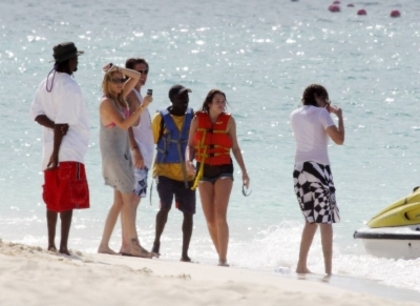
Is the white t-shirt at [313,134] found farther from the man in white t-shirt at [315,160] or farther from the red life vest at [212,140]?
the red life vest at [212,140]

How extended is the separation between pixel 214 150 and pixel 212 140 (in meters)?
0.08

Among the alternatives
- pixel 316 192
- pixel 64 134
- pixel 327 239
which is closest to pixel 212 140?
pixel 316 192

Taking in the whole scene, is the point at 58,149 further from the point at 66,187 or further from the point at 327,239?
the point at 327,239

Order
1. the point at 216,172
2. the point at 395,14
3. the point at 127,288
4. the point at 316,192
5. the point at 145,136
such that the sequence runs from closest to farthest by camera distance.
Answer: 1. the point at 127,288
2. the point at 316,192
3. the point at 145,136
4. the point at 216,172
5. the point at 395,14

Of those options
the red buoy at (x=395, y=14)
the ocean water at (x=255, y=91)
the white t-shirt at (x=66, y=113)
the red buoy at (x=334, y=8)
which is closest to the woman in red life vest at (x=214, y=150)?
the white t-shirt at (x=66, y=113)

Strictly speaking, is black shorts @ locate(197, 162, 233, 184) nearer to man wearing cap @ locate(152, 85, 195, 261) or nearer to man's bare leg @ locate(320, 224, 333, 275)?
man wearing cap @ locate(152, 85, 195, 261)

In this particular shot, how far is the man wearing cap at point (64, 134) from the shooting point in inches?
298

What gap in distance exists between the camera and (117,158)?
27.1ft

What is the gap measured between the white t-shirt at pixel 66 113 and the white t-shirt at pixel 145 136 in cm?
94

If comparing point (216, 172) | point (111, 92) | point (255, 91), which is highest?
point (255, 91)

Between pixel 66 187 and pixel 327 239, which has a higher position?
pixel 66 187

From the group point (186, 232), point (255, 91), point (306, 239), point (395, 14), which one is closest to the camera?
point (306, 239)

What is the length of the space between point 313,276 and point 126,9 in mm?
38466

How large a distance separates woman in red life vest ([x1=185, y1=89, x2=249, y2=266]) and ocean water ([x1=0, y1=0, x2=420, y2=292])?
1356 mm
